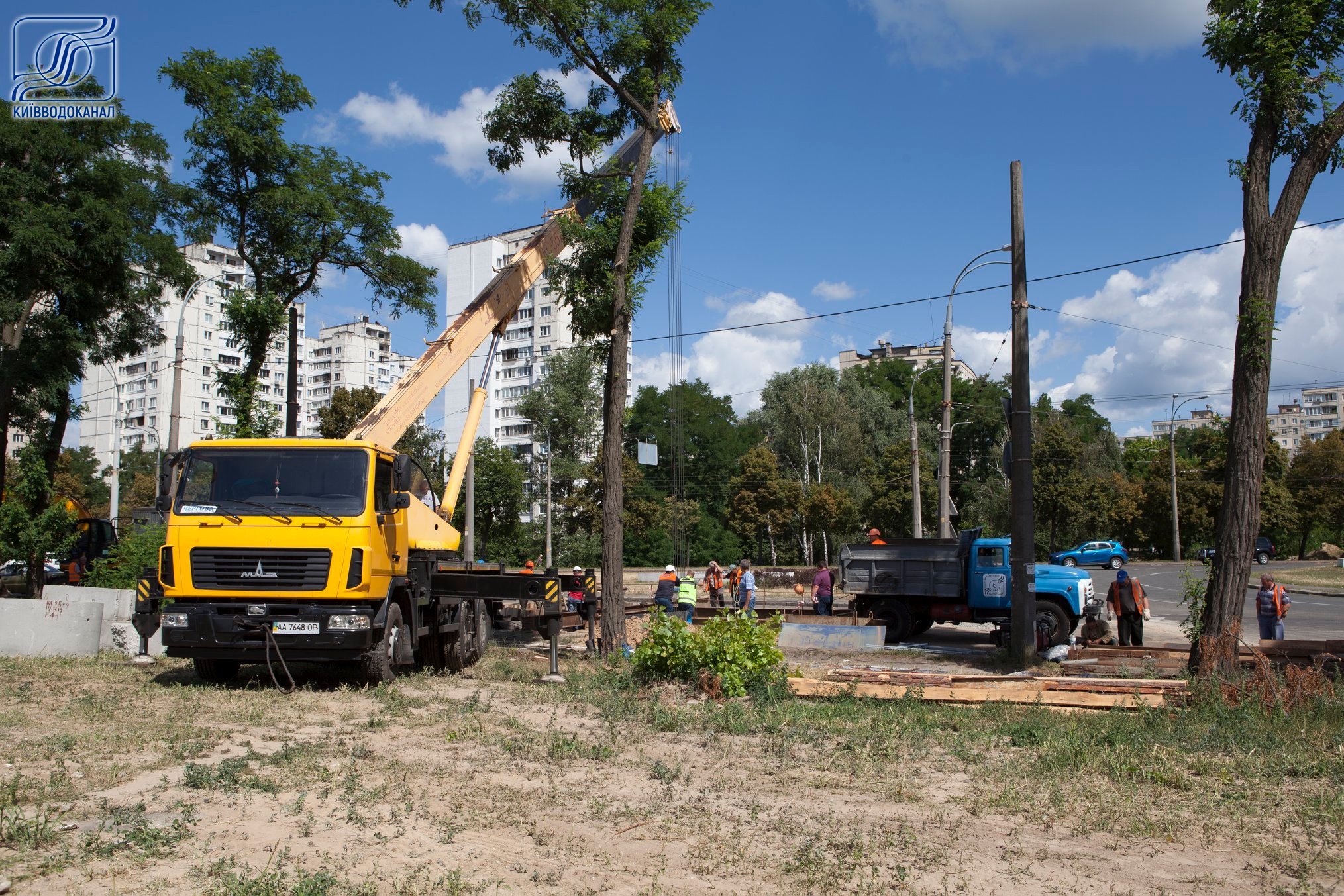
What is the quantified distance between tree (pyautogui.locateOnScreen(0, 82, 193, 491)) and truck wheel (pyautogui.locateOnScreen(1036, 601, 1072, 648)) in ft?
71.2

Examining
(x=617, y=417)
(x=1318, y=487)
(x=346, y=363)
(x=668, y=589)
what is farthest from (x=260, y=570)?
(x=346, y=363)

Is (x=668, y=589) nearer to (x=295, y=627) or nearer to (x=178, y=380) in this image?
(x=295, y=627)

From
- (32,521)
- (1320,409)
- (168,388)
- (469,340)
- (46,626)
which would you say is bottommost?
(46,626)

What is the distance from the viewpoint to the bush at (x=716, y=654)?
1080 cm

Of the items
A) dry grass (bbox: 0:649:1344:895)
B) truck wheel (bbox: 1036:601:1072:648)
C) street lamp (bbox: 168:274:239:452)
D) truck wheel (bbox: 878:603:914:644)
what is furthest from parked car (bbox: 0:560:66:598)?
truck wheel (bbox: 1036:601:1072:648)

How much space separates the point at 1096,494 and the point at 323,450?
57513 millimetres

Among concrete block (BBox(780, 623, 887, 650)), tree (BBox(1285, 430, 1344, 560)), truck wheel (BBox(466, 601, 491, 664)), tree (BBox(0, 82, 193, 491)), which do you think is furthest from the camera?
tree (BBox(1285, 430, 1344, 560))

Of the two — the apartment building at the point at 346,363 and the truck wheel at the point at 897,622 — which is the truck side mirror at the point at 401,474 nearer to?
the truck wheel at the point at 897,622

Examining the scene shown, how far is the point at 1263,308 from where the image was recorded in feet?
34.2

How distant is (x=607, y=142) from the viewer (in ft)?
55.1

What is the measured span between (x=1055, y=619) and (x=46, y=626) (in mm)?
16345

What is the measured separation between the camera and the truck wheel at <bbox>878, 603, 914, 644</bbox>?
1895 centimetres

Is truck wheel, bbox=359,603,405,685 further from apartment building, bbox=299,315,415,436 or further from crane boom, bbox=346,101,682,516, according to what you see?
apartment building, bbox=299,315,415,436

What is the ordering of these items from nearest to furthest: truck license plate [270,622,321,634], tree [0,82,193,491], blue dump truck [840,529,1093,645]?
truck license plate [270,622,321,634] < blue dump truck [840,529,1093,645] < tree [0,82,193,491]
